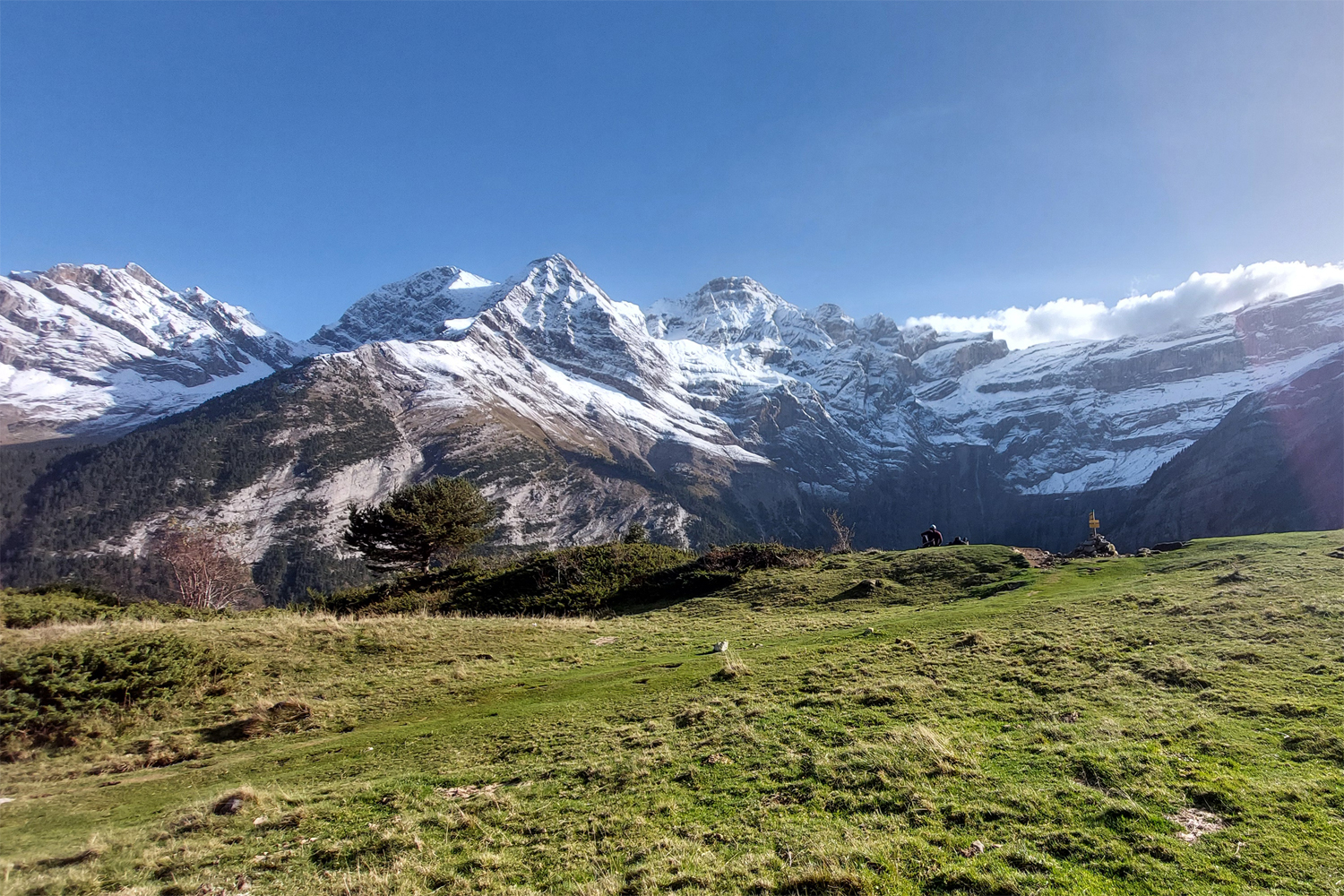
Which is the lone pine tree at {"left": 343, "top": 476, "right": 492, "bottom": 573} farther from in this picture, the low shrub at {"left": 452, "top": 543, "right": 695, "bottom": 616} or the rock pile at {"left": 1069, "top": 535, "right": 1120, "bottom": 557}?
the rock pile at {"left": 1069, "top": 535, "right": 1120, "bottom": 557}

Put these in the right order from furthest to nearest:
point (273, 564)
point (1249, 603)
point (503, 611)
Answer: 1. point (273, 564)
2. point (503, 611)
3. point (1249, 603)

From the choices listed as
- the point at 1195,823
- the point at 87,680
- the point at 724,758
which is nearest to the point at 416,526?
the point at 87,680

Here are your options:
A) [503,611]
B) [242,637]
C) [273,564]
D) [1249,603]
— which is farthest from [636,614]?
[273,564]

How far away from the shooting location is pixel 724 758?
12477 millimetres

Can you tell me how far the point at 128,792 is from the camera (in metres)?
13.6

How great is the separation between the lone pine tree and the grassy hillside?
22966mm

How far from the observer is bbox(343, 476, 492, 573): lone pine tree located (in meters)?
48.4

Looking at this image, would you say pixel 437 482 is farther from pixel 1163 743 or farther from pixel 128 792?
pixel 1163 743

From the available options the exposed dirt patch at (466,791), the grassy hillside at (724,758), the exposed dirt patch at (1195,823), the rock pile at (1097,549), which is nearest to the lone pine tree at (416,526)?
the grassy hillside at (724,758)

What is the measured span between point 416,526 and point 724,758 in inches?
1633

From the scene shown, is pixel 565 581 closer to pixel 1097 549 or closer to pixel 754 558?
pixel 754 558

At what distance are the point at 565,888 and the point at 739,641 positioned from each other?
18.1 m

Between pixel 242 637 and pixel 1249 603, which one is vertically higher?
pixel 242 637

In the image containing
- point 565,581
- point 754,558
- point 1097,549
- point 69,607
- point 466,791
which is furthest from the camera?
point 754,558
